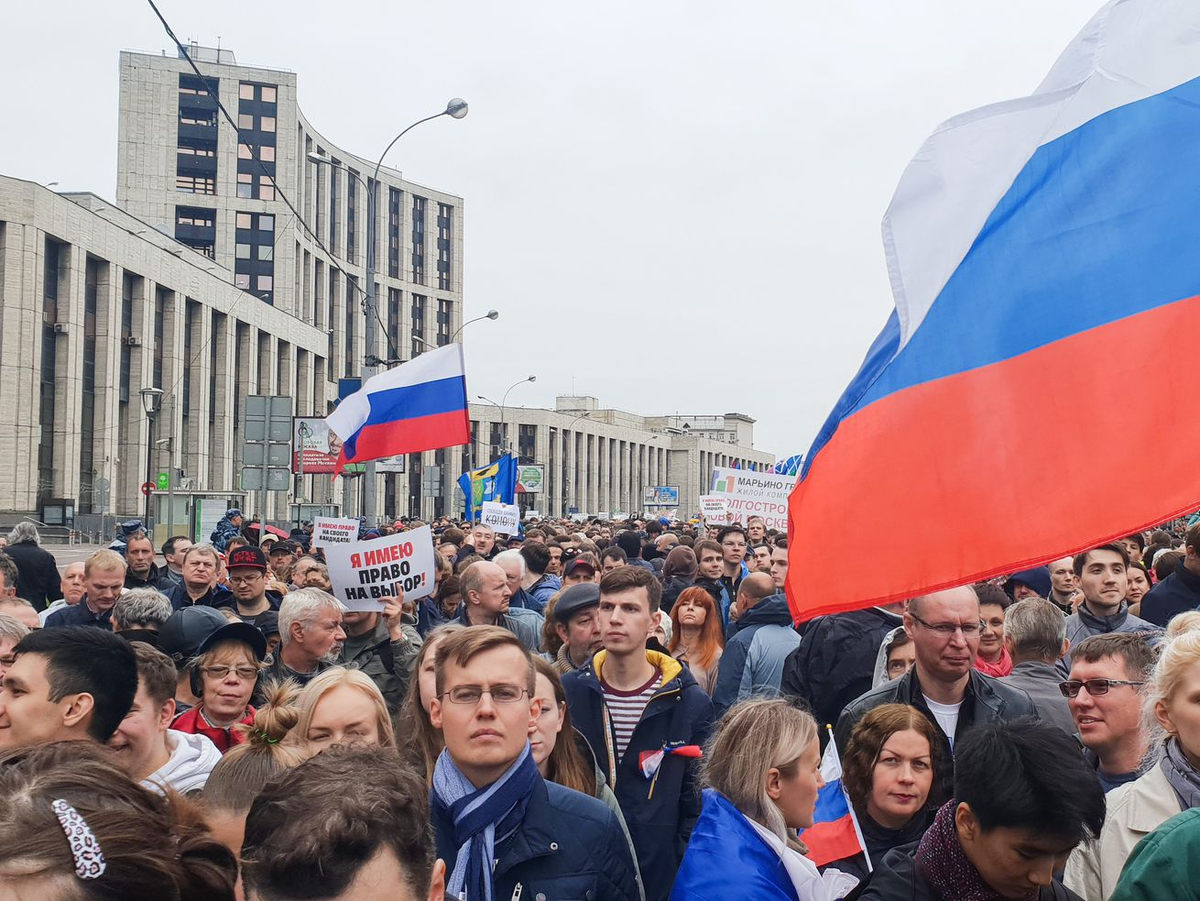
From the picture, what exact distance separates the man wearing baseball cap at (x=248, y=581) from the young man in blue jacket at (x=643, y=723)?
3.99 meters

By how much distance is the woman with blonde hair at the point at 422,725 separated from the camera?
430cm

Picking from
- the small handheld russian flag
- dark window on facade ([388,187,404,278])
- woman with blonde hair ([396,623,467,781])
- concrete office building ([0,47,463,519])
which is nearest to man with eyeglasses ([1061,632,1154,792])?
the small handheld russian flag

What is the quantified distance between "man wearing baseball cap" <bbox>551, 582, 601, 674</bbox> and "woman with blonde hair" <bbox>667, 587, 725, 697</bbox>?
0.65 metres

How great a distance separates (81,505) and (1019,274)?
1816 inches

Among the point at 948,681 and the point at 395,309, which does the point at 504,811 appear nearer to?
the point at 948,681

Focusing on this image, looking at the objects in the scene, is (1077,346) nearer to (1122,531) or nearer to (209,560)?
(1122,531)

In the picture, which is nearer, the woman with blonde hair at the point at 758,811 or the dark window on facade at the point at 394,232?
the woman with blonde hair at the point at 758,811

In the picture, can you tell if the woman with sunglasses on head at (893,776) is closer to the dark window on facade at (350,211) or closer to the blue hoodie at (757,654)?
the blue hoodie at (757,654)

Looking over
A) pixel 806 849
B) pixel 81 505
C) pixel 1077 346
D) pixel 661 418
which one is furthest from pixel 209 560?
pixel 661 418

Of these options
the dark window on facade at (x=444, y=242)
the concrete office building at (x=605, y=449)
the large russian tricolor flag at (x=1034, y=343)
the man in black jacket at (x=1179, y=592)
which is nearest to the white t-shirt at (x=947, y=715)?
the large russian tricolor flag at (x=1034, y=343)

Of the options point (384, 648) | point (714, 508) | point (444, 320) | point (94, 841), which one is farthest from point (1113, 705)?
point (444, 320)

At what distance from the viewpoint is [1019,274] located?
3.64 m

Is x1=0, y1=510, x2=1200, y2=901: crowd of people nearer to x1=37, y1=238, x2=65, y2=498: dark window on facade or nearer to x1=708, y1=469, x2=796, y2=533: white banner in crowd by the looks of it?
x1=708, y1=469, x2=796, y2=533: white banner in crowd

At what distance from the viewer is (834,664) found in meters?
6.12
